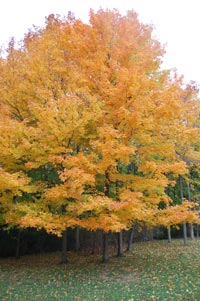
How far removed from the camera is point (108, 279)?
352 inches

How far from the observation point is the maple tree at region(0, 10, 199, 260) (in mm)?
8750

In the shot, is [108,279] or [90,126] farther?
[90,126]

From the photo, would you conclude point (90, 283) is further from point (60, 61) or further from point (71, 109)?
point (60, 61)

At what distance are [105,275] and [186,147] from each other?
7697mm

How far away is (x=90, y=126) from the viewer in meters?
10.1

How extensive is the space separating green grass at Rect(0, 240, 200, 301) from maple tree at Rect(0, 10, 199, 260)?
155 centimetres

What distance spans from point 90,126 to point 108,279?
4805 millimetres

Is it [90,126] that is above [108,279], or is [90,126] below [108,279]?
above

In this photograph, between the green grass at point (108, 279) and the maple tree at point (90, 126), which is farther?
the maple tree at point (90, 126)

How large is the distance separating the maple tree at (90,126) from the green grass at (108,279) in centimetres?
155

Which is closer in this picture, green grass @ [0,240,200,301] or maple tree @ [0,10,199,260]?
green grass @ [0,240,200,301]

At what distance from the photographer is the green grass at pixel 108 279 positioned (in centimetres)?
740

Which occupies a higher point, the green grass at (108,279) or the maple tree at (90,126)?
the maple tree at (90,126)

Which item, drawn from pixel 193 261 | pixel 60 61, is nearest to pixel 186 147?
pixel 193 261
